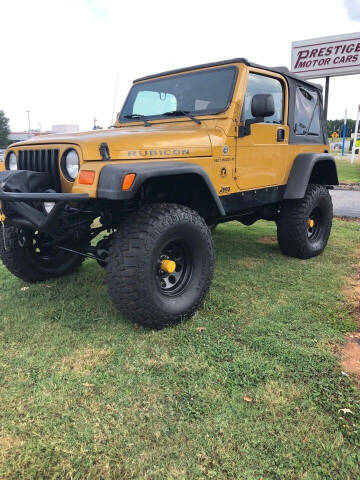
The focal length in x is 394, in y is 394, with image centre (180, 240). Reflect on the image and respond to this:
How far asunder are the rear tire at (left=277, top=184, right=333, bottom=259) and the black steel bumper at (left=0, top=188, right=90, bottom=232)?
113 inches

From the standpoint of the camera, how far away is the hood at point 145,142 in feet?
8.89

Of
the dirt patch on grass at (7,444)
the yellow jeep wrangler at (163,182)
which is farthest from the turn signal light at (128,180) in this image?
the dirt patch on grass at (7,444)

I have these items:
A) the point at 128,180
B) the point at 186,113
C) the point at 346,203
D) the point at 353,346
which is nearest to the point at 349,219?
the point at 346,203

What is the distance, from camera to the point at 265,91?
3924 mm

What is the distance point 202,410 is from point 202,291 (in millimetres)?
1177

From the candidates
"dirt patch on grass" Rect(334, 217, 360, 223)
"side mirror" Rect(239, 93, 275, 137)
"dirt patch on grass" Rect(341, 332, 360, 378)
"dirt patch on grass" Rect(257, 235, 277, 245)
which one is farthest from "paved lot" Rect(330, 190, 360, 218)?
"dirt patch on grass" Rect(341, 332, 360, 378)

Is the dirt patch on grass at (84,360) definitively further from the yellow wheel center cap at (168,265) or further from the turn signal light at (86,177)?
the turn signal light at (86,177)

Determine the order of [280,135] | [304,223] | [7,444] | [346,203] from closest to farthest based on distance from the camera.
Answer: [7,444], [280,135], [304,223], [346,203]

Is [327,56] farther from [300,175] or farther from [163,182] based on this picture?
[163,182]

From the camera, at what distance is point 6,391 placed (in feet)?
7.51

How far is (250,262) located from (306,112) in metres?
1.91

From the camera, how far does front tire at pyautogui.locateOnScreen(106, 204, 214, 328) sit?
276 centimetres

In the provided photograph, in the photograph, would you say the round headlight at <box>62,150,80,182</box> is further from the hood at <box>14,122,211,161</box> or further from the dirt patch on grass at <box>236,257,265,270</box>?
the dirt patch on grass at <box>236,257,265,270</box>

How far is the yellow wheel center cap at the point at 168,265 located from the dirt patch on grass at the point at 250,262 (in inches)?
69.1
